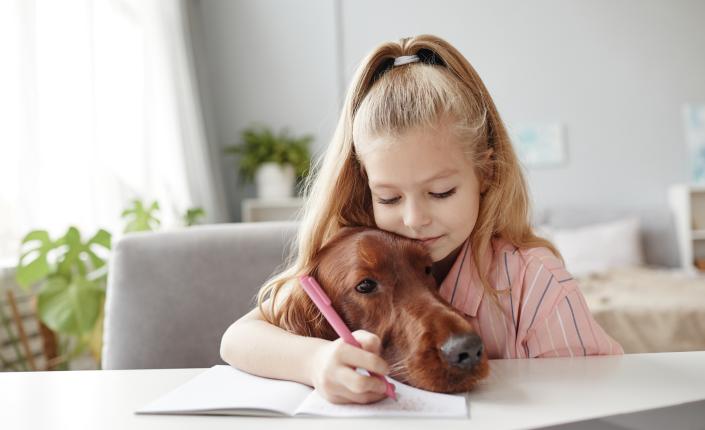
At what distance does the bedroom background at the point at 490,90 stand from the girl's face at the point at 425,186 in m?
2.63

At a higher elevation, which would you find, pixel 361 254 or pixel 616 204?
pixel 361 254

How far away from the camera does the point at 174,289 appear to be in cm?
137

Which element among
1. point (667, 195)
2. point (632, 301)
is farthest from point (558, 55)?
point (632, 301)

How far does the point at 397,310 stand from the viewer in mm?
759

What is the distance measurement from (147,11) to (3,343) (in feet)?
7.46

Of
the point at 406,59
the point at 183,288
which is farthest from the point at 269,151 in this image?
the point at 406,59

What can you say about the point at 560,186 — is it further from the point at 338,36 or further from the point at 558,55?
the point at 338,36

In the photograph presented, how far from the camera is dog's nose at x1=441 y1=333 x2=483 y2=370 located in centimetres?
65

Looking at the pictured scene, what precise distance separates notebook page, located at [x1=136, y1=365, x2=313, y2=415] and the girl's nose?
0.28 metres

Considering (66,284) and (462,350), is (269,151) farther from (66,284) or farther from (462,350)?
(462,350)

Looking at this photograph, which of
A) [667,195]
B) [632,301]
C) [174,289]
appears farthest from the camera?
[667,195]

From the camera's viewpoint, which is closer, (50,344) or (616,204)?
(50,344)

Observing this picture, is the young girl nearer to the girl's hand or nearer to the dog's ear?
the dog's ear

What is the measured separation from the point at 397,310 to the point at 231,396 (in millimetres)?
218
